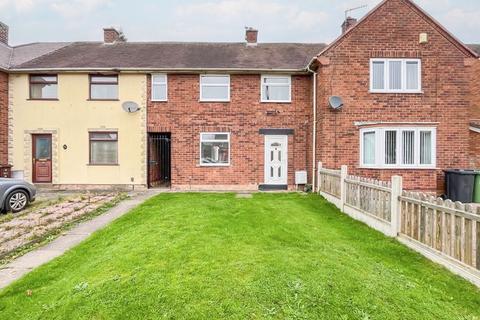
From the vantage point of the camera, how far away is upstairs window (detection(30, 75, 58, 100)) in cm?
→ 1544

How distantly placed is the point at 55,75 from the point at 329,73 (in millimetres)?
11615

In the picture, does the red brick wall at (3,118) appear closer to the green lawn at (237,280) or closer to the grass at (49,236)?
the grass at (49,236)

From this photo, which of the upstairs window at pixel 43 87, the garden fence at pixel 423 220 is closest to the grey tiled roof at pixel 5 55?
the upstairs window at pixel 43 87

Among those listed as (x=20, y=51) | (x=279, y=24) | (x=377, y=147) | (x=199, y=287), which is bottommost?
(x=199, y=287)

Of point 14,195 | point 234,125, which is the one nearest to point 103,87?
point 234,125

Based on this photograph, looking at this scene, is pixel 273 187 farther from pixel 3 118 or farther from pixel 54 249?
pixel 3 118

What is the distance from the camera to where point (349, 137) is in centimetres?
1345

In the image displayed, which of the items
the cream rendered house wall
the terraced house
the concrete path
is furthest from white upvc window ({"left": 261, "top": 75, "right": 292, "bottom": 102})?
the concrete path

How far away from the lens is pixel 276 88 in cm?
1523

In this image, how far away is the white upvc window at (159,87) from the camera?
15.2m

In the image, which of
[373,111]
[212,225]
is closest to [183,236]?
[212,225]

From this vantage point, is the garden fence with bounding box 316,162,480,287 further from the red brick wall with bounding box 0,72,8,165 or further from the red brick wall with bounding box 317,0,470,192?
the red brick wall with bounding box 0,72,8,165

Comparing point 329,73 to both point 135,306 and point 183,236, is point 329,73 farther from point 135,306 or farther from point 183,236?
point 135,306

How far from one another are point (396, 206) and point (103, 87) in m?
13.1
